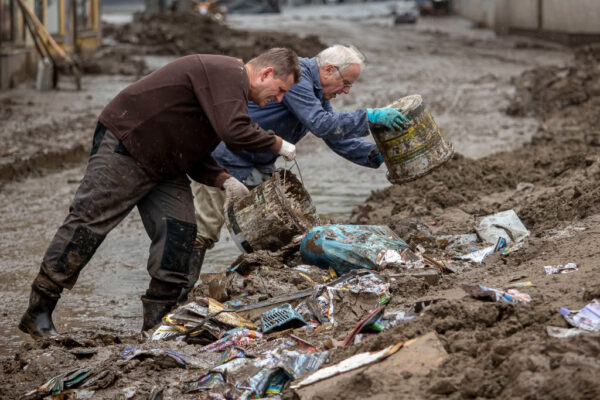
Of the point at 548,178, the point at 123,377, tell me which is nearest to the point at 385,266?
the point at 123,377

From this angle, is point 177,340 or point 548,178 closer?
point 177,340

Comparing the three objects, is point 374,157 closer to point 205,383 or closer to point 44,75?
point 205,383

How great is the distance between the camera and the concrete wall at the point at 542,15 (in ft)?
65.5

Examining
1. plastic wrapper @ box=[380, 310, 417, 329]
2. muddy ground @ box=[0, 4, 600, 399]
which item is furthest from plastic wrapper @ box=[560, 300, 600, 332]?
plastic wrapper @ box=[380, 310, 417, 329]

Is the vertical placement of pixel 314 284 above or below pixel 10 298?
above

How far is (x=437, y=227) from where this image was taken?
6.39 m

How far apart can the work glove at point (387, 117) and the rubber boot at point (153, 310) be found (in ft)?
5.93

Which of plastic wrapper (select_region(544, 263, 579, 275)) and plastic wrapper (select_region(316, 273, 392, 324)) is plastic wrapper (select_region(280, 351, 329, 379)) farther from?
plastic wrapper (select_region(544, 263, 579, 275))

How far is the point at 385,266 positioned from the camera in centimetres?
494

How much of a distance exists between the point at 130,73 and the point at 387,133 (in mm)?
12647

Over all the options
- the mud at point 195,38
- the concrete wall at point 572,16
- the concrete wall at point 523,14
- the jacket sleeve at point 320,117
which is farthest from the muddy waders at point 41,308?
the concrete wall at point 523,14

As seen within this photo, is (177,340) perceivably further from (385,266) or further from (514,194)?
(514,194)

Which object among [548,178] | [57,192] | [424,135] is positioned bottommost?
[57,192]

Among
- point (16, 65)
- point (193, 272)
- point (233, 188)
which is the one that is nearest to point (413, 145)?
point (233, 188)
